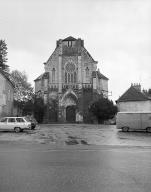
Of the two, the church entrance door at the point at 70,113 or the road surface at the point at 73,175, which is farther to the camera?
the church entrance door at the point at 70,113

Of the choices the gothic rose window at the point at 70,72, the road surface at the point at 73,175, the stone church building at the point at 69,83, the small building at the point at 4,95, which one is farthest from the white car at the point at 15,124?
the gothic rose window at the point at 70,72

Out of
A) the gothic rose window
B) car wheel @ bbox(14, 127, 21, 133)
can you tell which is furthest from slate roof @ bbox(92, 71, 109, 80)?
car wheel @ bbox(14, 127, 21, 133)

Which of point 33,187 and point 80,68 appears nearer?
point 33,187

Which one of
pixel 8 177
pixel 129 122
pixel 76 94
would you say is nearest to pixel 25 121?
pixel 129 122

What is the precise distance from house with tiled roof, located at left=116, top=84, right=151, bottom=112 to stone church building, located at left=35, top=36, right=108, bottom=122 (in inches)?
192

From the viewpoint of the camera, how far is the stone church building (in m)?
75.2

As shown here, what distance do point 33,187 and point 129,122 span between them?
31.3 m

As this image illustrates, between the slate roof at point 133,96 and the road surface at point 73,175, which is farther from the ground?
the slate roof at point 133,96

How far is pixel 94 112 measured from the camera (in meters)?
70.5

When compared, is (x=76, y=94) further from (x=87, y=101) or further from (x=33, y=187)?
(x=33, y=187)

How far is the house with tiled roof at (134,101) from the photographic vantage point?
76000 millimetres

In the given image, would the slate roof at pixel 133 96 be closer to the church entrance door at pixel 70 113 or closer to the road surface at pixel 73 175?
the church entrance door at pixel 70 113

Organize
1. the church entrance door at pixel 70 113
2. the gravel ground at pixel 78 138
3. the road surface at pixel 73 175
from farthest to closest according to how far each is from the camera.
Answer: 1. the church entrance door at pixel 70 113
2. the gravel ground at pixel 78 138
3. the road surface at pixel 73 175

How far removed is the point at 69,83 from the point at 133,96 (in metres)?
14.5
